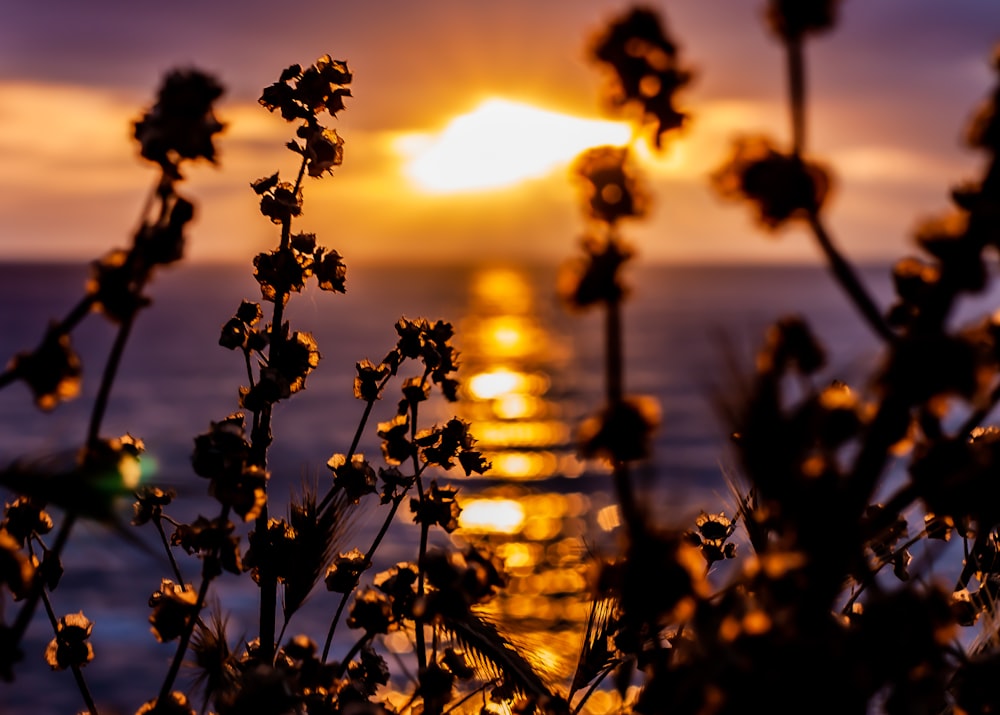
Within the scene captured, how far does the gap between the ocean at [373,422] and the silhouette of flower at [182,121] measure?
8.5 inches

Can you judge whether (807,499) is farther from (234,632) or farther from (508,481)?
(508,481)

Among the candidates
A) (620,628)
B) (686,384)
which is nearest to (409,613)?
(620,628)

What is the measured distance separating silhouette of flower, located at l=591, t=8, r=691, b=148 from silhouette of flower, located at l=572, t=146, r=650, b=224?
86 mm

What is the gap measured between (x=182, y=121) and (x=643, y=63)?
826 mm

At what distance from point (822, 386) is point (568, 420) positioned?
77172mm

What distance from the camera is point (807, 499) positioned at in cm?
149

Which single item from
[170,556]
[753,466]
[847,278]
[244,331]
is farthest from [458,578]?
[244,331]

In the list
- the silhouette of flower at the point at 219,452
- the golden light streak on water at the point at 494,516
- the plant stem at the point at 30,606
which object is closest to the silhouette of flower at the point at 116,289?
the plant stem at the point at 30,606

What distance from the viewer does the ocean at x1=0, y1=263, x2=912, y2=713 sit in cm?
222

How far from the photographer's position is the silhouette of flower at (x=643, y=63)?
146 centimetres

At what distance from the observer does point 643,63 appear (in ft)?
4.82

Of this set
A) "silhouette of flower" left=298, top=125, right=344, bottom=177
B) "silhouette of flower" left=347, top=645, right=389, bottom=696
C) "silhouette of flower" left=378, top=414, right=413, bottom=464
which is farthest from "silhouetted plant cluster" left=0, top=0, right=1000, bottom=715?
"silhouette of flower" left=298, top=125, right=344, bottom=177

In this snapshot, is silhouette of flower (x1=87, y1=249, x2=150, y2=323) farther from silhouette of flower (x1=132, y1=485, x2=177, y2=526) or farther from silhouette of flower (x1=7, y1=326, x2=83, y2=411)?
silhouette of flower (x1=132, y1=485, x2=177, y2=526)

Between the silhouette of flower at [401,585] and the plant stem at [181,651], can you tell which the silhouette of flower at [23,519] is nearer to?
the plant stem at [181,651]
